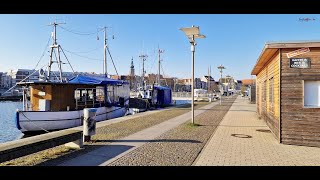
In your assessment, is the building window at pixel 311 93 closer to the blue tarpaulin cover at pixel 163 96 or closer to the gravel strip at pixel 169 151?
the gravel strip at pixel 169 151

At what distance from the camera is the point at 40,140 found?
23.2 feet

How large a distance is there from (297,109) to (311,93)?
0.67 metres

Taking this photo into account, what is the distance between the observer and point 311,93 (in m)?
8.88

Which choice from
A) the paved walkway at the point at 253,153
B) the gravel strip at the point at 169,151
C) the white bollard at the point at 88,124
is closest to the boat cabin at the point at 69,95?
the white bollard at the point at 88,124

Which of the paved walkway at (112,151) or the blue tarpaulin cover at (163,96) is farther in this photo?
the blue tarpaulin cover at (163,96)

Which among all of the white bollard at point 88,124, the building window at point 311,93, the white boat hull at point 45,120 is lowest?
the white boat hull at point 45,120

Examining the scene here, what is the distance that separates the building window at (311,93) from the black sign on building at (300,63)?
0.56 metres

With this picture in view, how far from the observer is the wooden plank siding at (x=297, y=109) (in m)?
8.73

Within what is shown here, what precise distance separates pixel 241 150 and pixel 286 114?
85.6 inches

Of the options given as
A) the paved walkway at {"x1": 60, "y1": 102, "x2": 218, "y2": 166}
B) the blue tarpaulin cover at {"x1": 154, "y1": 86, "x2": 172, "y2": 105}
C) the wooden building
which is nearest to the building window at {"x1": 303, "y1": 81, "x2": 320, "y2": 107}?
the wooden building

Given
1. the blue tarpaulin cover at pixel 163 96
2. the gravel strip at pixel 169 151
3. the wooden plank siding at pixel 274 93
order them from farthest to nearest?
the blue tarpaulin cover at pixel 163 96
the wooden plank siding at pixel 274 93
the gravel strip at pixel 169 151
